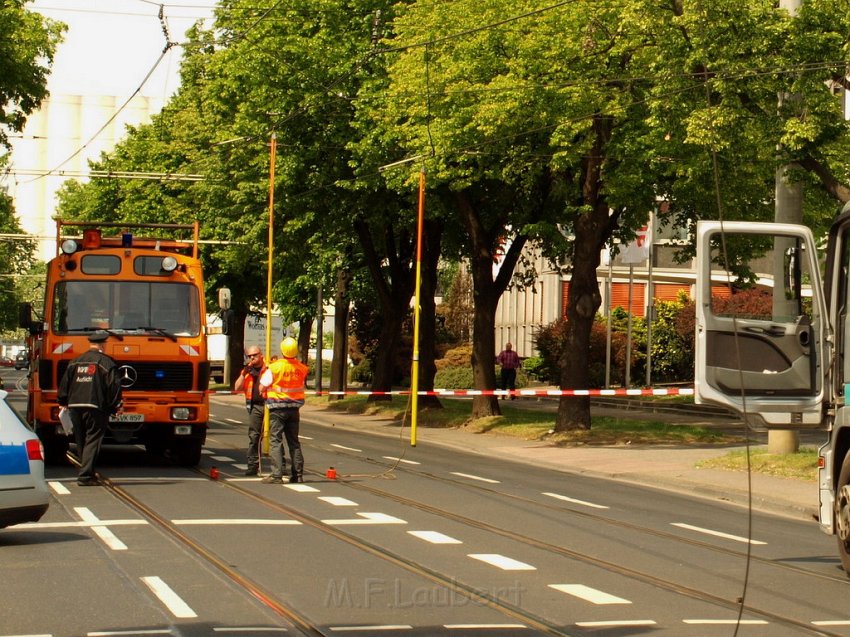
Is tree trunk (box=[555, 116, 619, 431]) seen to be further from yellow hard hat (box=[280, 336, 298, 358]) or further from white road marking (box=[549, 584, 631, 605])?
white road marking (box=[549, 584, 631, 605])

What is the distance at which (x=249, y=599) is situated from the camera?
30.5ft

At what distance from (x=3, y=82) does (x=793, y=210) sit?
1927 cm

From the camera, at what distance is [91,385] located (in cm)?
1728

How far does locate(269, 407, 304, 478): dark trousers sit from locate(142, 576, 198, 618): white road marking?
7579 mm

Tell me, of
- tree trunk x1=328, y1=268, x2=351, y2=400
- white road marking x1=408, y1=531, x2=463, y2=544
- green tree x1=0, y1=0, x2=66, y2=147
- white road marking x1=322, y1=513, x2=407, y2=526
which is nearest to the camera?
white road marking x1=408, y1=531, x2=463, y2=544

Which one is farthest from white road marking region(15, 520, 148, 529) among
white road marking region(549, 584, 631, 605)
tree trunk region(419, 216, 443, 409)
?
tree trunk region(419, 216, 443, 409)

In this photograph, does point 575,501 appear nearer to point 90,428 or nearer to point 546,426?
point 90,428

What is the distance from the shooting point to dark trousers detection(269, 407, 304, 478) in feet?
58.0

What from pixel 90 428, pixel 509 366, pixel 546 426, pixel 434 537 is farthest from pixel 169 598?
pixel 509 366

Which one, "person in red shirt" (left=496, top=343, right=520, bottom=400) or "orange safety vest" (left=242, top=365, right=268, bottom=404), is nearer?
"orange safety vest" (left=242, top=365, right=268, bottom=404)

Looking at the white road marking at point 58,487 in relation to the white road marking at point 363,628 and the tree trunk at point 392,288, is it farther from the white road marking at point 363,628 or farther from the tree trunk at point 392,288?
the tree trunk at point 392,288

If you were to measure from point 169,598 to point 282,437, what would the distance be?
28.3ft

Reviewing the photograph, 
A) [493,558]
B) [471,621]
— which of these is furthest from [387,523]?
[471,621]

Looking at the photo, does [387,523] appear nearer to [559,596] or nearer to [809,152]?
[559,596]
